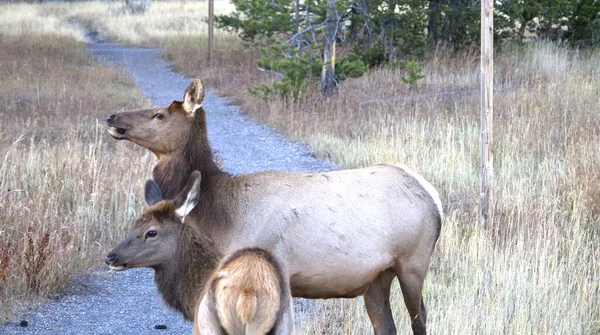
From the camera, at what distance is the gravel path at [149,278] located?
7.36 meters

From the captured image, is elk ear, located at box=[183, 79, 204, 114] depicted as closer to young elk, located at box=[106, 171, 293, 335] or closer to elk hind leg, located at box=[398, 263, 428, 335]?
young elk, located at box=[106, 171, 293, 335]

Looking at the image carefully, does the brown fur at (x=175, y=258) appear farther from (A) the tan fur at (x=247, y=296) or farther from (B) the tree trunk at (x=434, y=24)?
(B) the tree trunk at (x=434, y=24)

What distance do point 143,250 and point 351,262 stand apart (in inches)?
56.1

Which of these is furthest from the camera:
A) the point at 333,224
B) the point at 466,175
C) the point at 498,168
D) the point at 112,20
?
the point at 112,20

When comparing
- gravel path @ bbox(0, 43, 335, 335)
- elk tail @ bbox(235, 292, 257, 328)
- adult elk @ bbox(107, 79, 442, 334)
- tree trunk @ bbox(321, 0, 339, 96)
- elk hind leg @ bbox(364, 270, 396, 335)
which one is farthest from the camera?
tree trunk @ bbox(321, 0, 339, 96)

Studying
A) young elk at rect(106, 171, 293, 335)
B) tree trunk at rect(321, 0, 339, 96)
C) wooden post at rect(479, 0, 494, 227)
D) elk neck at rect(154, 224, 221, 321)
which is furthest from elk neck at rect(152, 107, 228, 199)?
tree trunk at rect(321, 0, 339, 96)

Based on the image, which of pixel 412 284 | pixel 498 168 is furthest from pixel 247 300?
pixel 498 168

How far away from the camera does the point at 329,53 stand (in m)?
18.0

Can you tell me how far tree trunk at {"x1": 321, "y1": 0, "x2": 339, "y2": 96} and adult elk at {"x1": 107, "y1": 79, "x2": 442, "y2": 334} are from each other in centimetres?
1104

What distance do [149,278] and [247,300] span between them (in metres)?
4.41

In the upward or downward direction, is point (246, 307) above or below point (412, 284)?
above

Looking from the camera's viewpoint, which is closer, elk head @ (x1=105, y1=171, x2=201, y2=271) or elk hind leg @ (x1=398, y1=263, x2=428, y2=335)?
elk head @ (x1=105, y1=171, x2=201, y2=271)

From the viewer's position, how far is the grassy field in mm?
7320

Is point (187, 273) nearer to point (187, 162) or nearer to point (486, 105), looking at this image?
point (187, 162)
